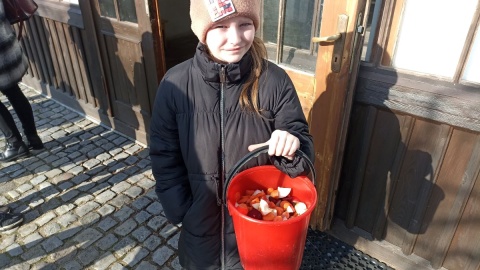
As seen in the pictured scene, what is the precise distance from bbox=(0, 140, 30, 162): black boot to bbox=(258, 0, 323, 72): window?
3272mm

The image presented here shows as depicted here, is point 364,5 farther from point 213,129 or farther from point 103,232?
point 103,232

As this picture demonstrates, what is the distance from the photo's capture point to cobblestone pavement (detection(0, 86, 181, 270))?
2869 millimetres

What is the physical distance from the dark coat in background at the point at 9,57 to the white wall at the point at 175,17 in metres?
5.08

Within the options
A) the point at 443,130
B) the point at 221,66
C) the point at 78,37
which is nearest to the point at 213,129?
the point at 221,66

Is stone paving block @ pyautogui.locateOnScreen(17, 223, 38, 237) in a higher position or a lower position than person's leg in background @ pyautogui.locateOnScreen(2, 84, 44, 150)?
lower

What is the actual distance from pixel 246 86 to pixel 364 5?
102 centimetres

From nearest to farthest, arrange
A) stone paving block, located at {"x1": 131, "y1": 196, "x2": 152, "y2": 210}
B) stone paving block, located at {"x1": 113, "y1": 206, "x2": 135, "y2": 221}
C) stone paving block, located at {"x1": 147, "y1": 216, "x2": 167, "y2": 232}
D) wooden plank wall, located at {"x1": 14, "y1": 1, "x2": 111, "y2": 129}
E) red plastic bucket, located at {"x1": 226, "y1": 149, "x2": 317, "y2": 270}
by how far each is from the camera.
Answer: red plastic bucket, located at {"x1": 226, "y1": 149, "x2": 317, "y2": 270} → stone paving block, located at {"x1": 147, "y1": 216, "x2": 167, "y2": 232} → stone paving block, located at {"x1": 113, "y1": 206, "x2": 135, "y2": 221} → stone paving block, located at {"x1": 131, "y1": 196, "x2": 152, "y2": 210} → wooden plank wall, located at {"x1": 14, "y1": 1, "x2": 111, "y2": 129}

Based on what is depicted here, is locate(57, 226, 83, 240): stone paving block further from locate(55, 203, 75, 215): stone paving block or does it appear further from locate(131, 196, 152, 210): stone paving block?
locate(131, 196, 152, 210): stone paving block

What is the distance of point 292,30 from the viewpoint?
103 inches

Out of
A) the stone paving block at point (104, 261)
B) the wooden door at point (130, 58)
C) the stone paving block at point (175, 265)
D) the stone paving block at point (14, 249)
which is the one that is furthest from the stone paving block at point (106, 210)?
the wooden door at point (130, 58)

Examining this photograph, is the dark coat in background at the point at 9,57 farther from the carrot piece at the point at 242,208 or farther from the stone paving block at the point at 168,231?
the carrot piece at the point at 242,208

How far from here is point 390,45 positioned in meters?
2.22

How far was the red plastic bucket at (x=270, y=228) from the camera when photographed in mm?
1347

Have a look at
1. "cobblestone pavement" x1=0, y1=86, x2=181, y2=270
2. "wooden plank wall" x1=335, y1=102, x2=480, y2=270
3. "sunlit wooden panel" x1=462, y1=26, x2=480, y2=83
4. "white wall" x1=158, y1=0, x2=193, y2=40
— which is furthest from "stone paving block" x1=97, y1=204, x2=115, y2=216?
"white wall" x1=158, y1=0, x2=193, y2=40
